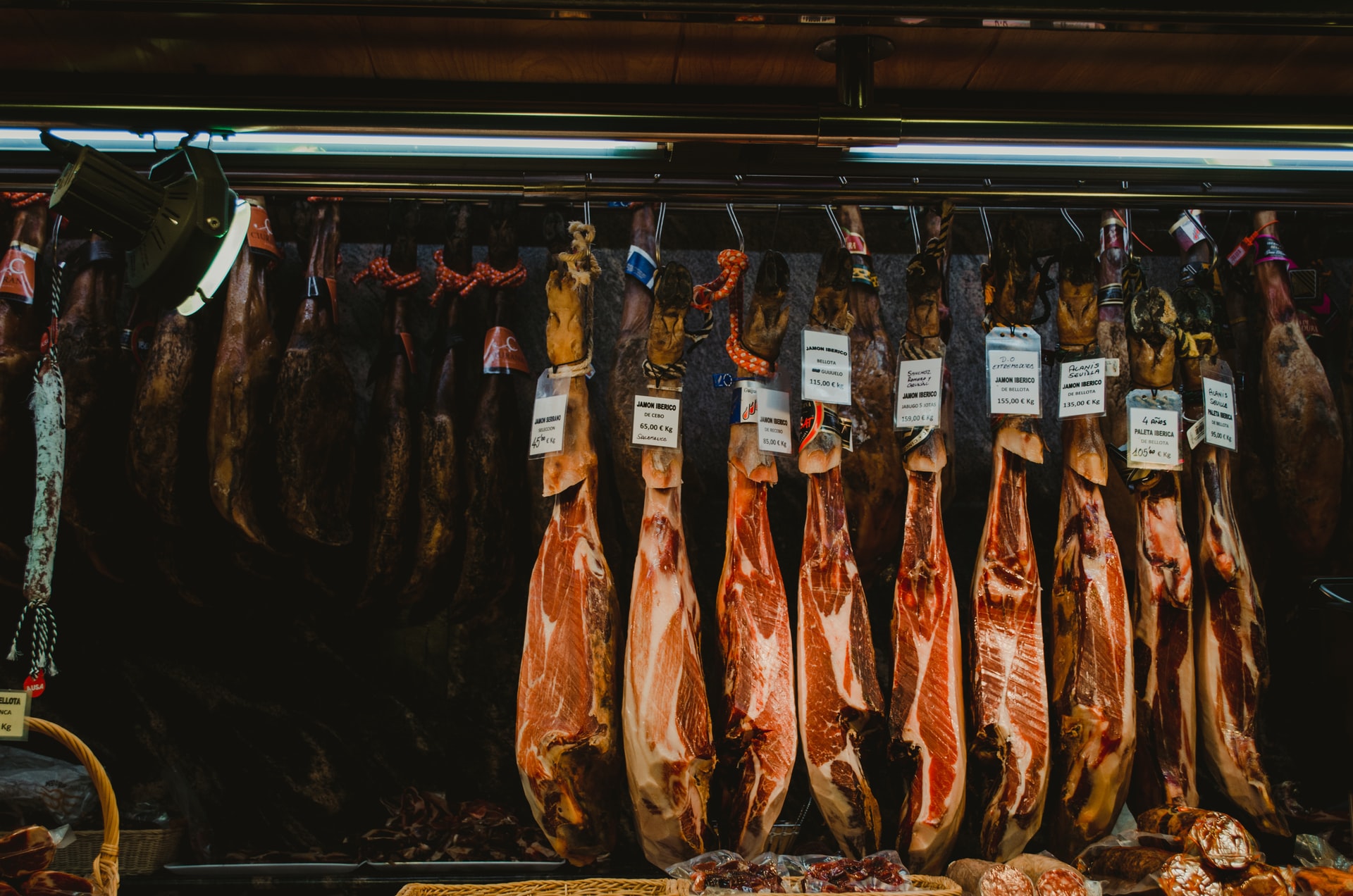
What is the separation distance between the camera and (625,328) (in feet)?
10.3

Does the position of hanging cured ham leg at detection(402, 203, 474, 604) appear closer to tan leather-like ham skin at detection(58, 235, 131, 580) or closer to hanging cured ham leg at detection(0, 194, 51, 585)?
tan leather-like ham skin at detection(58, 235, 131, 580)

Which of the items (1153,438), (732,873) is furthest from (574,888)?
(1153,438)

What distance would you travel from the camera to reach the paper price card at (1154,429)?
2.92 m

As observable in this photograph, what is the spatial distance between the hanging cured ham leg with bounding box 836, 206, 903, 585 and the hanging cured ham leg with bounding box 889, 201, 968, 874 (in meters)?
0.09

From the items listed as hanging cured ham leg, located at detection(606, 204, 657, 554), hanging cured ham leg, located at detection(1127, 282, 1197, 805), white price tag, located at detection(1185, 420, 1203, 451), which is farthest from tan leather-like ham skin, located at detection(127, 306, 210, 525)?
white price tag, located at detection(1185, 420, 1203, 451)

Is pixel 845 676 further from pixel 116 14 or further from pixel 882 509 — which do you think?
pixel 116 14

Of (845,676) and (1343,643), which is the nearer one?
(1343,643)

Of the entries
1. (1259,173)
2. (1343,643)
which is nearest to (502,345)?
(1259,173)

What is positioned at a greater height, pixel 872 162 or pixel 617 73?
pixel 617 73

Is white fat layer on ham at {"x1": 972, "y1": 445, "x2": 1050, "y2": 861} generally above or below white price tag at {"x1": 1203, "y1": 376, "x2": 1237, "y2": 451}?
below

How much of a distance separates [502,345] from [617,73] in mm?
915

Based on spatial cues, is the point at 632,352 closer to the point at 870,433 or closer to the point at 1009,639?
the point at 870,433

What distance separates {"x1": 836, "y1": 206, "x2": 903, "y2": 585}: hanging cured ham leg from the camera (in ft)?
10.1

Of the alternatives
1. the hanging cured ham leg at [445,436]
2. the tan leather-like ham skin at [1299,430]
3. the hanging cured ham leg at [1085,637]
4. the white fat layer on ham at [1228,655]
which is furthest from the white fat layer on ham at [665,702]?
the tan leather-like ham skin at [1299,430]
